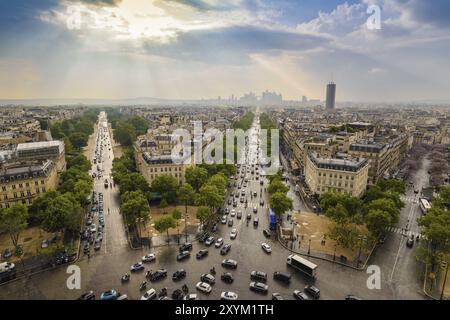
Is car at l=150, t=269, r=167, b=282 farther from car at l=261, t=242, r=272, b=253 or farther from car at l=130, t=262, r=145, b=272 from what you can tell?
A: car at l=261, t=242, r=272, b=253

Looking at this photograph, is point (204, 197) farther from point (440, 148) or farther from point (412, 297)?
point (440, 148)

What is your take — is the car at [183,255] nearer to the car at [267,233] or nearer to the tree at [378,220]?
the car at [267,233]

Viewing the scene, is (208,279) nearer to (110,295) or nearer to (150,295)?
(150,295)

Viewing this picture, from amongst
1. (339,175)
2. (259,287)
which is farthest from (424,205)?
(259,287)

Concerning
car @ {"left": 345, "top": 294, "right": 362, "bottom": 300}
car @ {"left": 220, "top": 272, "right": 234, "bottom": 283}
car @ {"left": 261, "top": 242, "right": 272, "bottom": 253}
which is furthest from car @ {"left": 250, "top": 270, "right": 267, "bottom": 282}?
car @ {"left": 345, "top": 294, "right": 362, "bottom": 300}

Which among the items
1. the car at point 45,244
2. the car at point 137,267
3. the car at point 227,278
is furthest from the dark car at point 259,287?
the car at point 45,244
